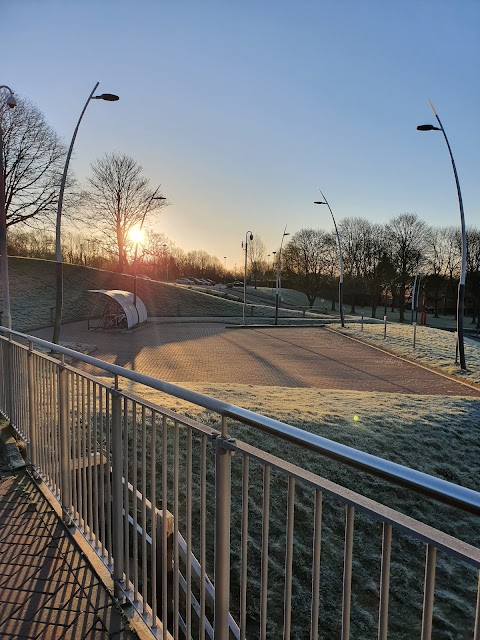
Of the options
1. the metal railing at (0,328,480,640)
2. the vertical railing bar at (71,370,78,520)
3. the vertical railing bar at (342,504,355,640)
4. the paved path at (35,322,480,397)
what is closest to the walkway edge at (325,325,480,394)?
the paved path at (35,322,480,397)

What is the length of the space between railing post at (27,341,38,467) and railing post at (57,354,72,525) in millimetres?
848

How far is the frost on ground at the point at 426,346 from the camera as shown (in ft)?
55.8

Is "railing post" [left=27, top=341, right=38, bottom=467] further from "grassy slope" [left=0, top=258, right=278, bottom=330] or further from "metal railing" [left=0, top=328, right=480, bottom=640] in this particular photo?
"grassy slope" [left=0, top=258, right=278, bottom=330]

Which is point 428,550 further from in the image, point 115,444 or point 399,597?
point 399,597

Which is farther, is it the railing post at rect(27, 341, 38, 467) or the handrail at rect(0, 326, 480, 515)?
the railing post at rect(27, 341, 38, 467)

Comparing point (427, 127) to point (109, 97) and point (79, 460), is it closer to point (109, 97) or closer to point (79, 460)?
point (109, 97)

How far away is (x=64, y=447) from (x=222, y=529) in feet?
6.79

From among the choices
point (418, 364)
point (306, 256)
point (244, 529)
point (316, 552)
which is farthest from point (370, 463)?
point (306, 256)

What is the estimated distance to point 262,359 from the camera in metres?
18.5

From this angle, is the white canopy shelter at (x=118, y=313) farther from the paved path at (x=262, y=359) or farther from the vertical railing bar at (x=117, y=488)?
the vertical railing bar at (x=117, y=488)

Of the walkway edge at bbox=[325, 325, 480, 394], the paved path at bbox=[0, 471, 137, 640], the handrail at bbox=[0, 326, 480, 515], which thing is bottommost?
the walkway edge at bbox=[325, 325, 480, 394]

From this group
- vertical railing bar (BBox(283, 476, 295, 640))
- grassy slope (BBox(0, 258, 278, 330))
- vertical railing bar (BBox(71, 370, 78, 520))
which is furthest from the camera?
grassy slope (BBox(0, 258, 278, 330))

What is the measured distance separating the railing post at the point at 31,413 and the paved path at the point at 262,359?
8470 mm

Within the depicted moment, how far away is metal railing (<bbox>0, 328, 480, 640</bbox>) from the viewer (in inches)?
51.6
